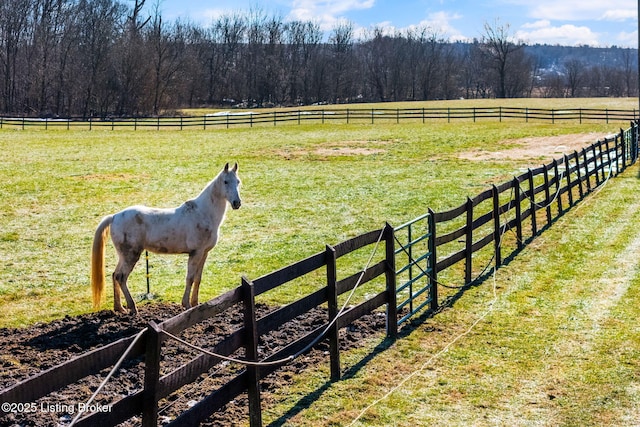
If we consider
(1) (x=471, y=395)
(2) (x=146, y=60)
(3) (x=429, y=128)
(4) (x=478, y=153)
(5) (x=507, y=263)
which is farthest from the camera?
(2) (x=146, y=60)

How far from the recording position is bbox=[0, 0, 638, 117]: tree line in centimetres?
8050

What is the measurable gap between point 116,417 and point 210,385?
2.71m

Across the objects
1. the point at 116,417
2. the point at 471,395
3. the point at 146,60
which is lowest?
the point at 471,395

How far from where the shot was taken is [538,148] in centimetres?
3494

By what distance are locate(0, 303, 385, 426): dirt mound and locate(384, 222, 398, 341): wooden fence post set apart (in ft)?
1.00

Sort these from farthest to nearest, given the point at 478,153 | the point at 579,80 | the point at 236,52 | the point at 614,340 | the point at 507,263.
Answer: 1. the point at 579,80
2. the point at 236,52
3. the point at 478,153
4. the point at 507,263
5. the point at 614,340

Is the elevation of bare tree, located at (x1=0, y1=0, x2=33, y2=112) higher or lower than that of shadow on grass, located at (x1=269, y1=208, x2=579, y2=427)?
higher

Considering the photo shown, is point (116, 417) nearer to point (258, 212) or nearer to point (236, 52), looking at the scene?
point (258, 212)

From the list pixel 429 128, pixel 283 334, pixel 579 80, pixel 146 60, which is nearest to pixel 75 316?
pixel 283 334

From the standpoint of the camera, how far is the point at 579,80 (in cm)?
15725

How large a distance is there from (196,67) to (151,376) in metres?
95.7

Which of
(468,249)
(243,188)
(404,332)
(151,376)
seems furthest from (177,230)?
(243,188)

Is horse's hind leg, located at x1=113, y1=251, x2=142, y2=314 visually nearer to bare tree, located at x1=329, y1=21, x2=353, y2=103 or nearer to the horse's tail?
the horse's tail

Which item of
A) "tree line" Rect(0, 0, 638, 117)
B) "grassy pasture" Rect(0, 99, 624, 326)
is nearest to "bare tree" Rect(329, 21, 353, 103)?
"tree line" Rect(0, 0, 638, 117)
